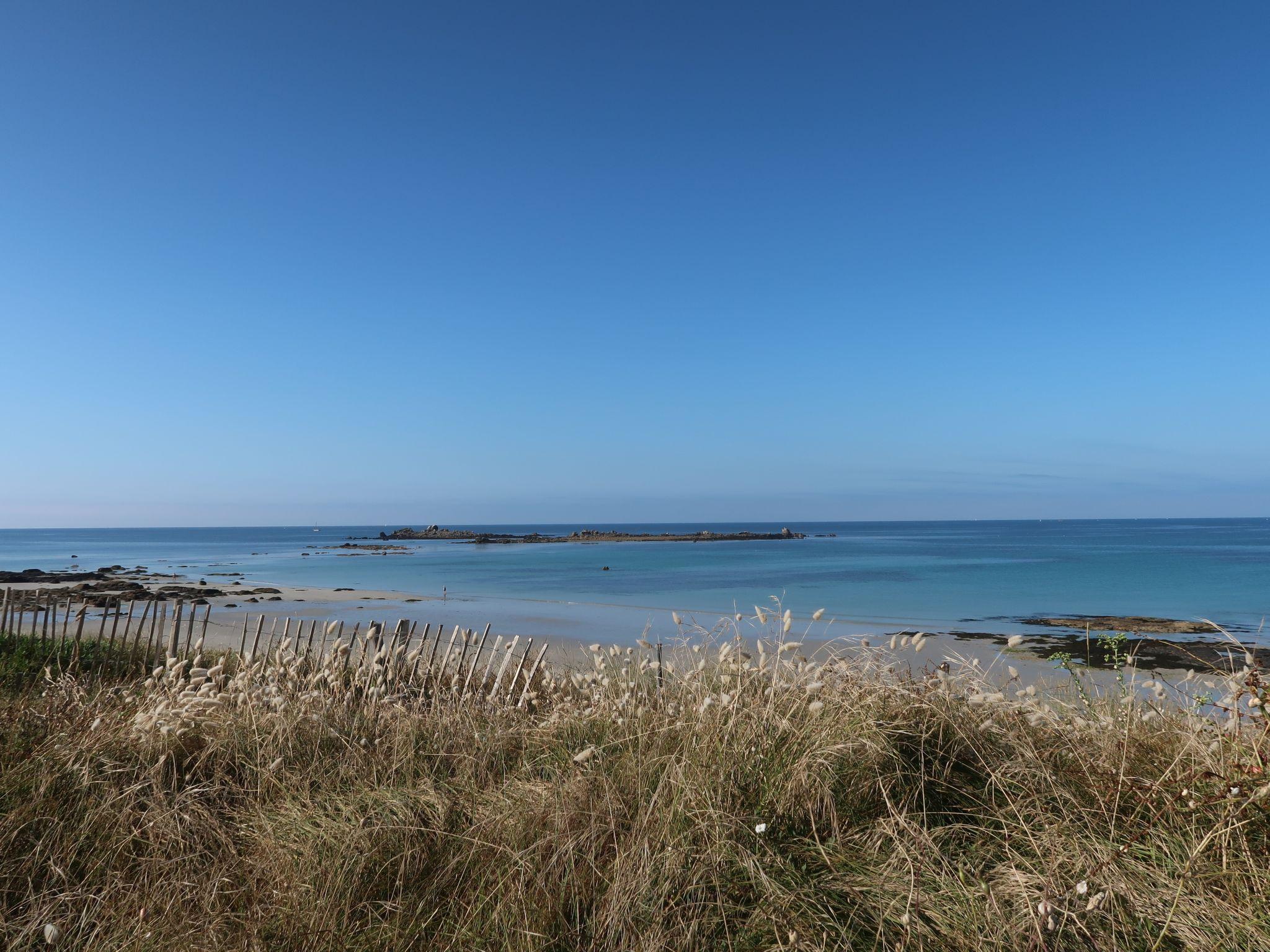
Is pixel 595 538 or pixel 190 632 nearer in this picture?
pixel 190 632

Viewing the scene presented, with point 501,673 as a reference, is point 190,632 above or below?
above

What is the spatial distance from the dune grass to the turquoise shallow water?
2039 centimetres

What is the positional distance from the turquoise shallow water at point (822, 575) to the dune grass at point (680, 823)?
20.4 m

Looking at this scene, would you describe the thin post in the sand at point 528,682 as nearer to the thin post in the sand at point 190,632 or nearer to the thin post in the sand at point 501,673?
the thin post in the sand at point 501,673

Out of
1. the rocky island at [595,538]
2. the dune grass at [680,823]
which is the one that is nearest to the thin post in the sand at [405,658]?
the dune grass at [680,823]

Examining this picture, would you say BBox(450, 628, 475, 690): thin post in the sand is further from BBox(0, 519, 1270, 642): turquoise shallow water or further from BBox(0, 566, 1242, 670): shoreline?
BBox(0, 519, 1270, 642): turquoise shallow water

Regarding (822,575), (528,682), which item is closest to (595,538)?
(822,575)

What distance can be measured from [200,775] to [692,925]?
11.2 ft

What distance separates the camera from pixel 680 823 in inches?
137

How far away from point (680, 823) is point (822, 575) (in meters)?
45.5

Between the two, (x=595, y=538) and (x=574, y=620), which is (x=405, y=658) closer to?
(x=574, y=620)

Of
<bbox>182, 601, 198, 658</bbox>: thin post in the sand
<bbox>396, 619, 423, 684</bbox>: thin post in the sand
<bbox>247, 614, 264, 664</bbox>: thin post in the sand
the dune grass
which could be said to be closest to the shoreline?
<bbox>182, 601, 198, 658</bbox>: thin post in the sand

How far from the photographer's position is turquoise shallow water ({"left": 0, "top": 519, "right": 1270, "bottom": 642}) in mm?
29047

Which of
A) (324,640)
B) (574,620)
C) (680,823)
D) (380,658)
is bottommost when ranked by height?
(574,620)
